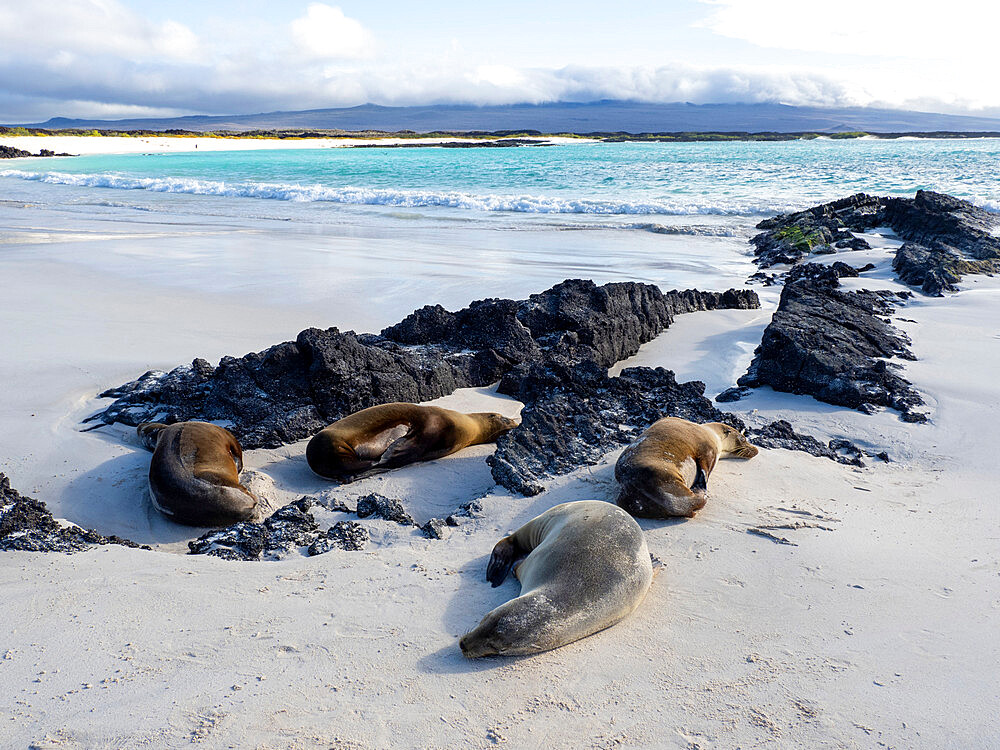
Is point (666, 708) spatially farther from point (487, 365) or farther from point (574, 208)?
point (574, 208)

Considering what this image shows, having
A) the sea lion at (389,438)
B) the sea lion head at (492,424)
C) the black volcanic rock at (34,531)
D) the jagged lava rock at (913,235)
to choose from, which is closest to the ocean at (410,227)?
the jagged lava rock at (913,235)

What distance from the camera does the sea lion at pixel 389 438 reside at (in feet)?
17.5

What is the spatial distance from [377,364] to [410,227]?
44.4 feet

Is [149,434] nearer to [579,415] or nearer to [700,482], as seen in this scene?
[579,415]

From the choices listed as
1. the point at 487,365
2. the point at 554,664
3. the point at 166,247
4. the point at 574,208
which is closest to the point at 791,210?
the point at 574,208

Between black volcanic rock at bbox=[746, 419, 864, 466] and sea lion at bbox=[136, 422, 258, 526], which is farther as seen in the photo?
black volcanic rock at bbox=[746, 419, 864, 466]

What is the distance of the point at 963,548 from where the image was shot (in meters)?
4.18

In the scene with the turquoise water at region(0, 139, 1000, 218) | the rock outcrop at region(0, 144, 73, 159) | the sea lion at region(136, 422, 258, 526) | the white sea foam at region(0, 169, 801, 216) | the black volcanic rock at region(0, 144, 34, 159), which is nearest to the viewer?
the sea lion at region(136, 422, 258, 526)

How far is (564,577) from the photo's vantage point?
11.4 feet

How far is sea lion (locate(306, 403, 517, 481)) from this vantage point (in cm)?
533

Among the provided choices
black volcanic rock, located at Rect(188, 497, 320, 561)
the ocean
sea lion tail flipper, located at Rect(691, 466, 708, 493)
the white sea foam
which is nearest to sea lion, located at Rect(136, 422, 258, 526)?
black volcanic rock, located at Rect(188, 497, 320, 561)

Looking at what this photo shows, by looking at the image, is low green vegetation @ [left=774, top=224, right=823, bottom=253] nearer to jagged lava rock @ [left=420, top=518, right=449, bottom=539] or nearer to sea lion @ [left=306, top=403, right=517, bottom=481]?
sea lion @ [left=306, top=403, right=517, bottom=481]

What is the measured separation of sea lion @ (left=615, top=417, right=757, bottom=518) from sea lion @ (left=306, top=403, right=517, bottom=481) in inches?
55.1

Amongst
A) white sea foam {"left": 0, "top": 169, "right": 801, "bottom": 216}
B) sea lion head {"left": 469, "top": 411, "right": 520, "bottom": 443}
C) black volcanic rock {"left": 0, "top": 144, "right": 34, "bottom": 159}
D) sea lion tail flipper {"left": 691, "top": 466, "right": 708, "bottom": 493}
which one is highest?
black volcanic rock {"left": 0, "top": 144, "right": 34, "bottom": 159}
